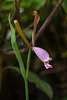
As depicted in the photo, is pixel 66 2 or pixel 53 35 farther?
pixel 53 35

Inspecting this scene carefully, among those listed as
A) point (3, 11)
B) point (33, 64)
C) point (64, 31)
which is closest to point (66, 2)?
point (3, 11)

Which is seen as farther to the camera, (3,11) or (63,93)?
(63,93)

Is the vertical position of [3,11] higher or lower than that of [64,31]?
higher

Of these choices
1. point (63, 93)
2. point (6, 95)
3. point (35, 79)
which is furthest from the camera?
point (63, 93)

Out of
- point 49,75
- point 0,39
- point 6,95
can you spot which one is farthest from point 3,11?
point 49,75

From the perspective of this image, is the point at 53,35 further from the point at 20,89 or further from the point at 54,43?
the point at 20,89

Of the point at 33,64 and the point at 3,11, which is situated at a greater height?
the point at 3,11

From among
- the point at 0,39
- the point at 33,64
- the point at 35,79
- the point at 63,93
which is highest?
the point at 0,39

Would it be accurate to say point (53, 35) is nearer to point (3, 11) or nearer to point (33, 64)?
point (33, 64)

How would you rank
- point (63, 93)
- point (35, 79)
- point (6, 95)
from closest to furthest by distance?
point (35, 79) → point (6, 95) → point (63, 93)

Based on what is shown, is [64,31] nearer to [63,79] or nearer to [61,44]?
[61,44]
